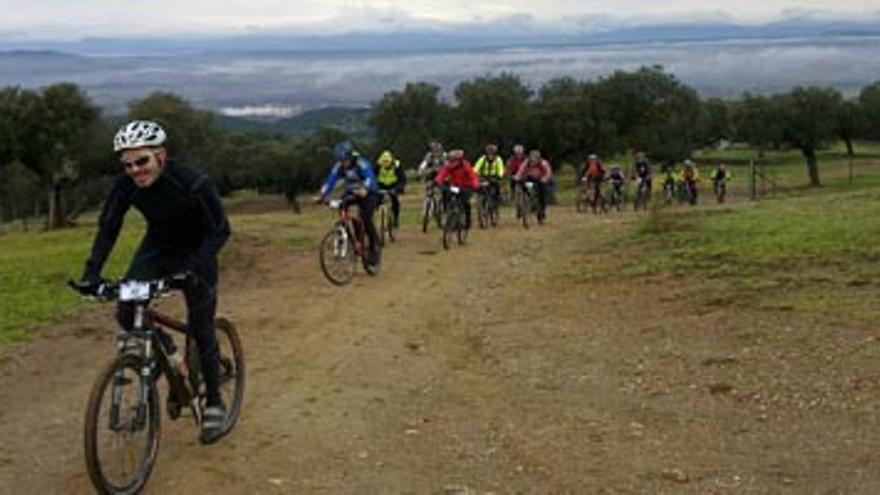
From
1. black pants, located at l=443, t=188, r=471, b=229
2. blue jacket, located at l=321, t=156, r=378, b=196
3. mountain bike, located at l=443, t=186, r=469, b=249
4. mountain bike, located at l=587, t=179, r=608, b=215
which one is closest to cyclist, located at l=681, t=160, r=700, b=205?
mountain bike, located at l=587, t=179, r=608, b=215

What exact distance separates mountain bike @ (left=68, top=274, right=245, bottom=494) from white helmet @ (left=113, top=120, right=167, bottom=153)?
77 centimetres

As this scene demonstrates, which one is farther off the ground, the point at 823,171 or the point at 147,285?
the point at 147,285

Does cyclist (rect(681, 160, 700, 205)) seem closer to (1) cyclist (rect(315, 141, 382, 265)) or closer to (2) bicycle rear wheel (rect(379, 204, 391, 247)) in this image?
(2) bicycle rear wheel (rect(379, 204, 391, 247))

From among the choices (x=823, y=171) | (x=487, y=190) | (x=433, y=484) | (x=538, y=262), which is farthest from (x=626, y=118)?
(x=433, y=484)

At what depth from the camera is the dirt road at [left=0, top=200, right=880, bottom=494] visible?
6539 mm

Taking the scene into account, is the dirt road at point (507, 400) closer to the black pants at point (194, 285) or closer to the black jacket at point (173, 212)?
the black pants at point (194, 285)

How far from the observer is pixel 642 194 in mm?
34562

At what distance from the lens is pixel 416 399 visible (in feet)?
27.5

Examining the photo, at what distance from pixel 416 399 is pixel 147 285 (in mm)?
2892

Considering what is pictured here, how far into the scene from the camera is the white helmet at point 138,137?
20.4 feet

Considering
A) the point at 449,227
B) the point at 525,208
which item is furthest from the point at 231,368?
the point at 525,208

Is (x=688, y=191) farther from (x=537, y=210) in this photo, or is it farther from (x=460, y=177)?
(x=460, y=177)

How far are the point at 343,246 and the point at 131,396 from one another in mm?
8735

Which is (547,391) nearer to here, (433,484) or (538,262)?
(433,484)
